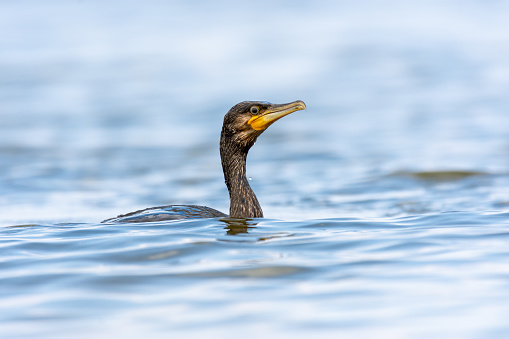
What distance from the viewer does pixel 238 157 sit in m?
8.40

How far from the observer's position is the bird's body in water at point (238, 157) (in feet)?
25.8

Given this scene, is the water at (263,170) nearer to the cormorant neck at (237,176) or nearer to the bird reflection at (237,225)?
the bird reflection at (237,225)

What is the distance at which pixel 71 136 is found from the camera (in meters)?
18.4

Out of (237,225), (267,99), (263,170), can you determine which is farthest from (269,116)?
(267,99)

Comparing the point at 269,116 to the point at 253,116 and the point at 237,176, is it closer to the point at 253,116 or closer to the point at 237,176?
the point at 253,116

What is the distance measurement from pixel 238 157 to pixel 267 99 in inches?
495

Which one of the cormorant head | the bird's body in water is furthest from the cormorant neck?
the cormorant head

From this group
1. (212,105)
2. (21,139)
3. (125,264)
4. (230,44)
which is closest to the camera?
(125,264)

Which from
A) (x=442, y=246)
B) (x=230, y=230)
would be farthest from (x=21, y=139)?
(x=442, y=246)

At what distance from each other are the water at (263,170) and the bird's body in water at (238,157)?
34 centimetres

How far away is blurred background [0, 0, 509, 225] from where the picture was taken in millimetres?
12516

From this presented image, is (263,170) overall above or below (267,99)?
below

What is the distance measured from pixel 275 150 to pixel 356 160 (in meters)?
2.31

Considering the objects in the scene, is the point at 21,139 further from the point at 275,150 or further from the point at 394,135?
the point at 394,135
